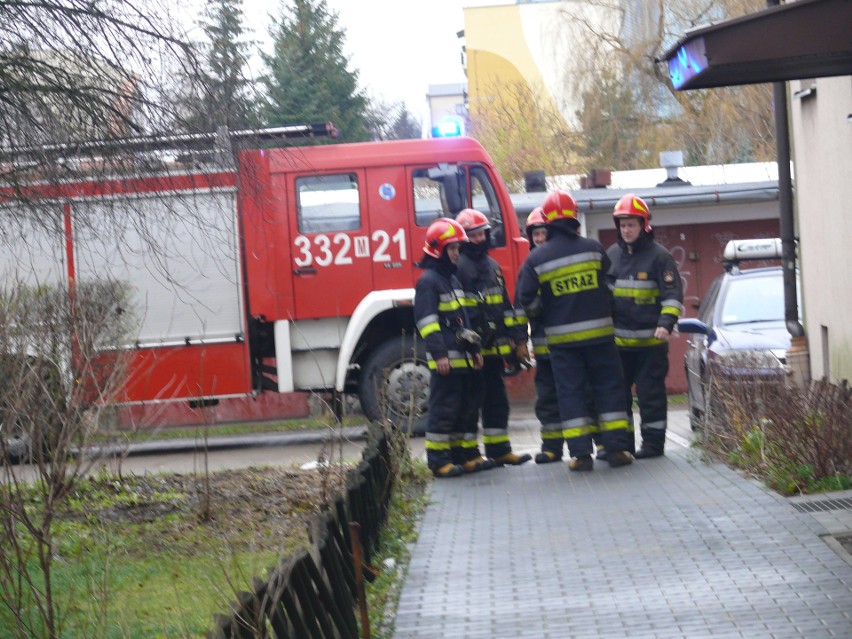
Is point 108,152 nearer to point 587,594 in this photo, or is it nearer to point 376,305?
point 587,594

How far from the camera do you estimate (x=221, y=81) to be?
7.71 metres

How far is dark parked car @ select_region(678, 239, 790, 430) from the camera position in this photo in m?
10.2

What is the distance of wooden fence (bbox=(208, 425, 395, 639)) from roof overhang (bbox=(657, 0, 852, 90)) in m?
2.76

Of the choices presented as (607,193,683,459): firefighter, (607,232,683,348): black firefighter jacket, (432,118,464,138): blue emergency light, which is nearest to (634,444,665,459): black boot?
(607,193,683,459): firefighter

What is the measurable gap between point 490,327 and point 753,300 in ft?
13.2

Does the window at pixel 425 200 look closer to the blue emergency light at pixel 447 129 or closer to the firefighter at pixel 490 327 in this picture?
the blue emergency light at pixel 447 129

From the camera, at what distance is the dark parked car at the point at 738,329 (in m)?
10.2

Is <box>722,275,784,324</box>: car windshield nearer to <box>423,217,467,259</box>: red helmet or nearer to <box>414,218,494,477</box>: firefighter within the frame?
<box>414,218,494,477</box>: firefighter

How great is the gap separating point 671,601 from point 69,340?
3.37m

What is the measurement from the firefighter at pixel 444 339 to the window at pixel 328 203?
479cm

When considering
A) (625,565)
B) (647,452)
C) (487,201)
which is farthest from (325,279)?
(625,565)

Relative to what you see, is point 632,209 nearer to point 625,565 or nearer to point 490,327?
point 490,327

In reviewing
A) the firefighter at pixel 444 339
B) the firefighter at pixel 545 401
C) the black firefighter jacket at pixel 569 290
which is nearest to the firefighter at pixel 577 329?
the black firefighter jacket at pixel 569 290

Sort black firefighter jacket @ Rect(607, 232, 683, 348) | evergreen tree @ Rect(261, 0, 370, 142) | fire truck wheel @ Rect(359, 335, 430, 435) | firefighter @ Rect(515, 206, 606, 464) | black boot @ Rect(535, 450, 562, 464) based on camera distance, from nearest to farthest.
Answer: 1. evergreen tree @ Rect(261, 0, 370, 142)
2. black firefighter jacket @ Rect(607, 232, 683, 348)
3. firefighter @ Rect(515, 206, 606, 464)
4. black boot @ Rect(535, 450, 562, 464)
5. fire truck wheel @ Rect(359, 335, 430, 435)
